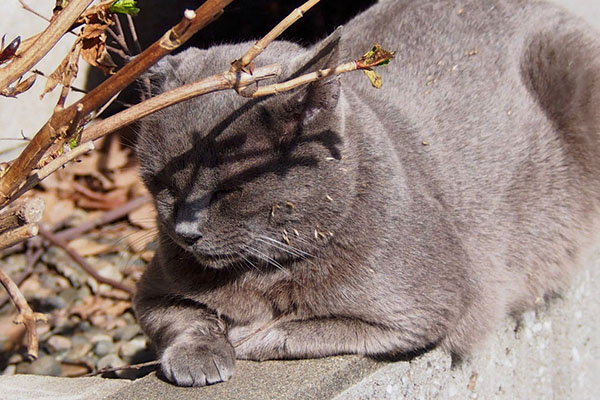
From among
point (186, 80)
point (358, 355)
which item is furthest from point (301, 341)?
point (186, 80)

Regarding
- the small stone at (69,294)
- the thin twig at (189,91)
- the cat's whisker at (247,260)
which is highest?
the thin twig at (189,91)

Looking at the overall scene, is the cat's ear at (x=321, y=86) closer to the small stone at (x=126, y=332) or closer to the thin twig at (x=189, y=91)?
the thin twig at (x=189, y=91)

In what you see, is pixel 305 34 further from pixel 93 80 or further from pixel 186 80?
pixel 186 80

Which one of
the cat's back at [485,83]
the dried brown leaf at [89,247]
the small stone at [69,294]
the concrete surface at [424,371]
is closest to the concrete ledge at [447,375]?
the concrete surface at [424,371]

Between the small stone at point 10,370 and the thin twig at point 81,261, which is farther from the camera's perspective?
the thin twig at point 81,261

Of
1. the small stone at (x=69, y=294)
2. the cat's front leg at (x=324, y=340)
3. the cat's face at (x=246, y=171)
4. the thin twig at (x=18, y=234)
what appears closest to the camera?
the thin twig at (x=18, y=234)

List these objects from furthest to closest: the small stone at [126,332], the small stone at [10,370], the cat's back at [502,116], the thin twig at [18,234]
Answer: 1. the small stone at [126,332]
2. the small stone at [10,370]
3. the cat's back at [502,116]
4. the thin twig at [18,234]

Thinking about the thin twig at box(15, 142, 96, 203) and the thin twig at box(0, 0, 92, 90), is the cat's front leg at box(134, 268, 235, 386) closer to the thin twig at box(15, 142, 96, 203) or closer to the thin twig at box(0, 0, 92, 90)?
the thin twig at box(15, 142, 96, 203)

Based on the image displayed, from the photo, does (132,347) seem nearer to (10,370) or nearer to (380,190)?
(10,370)
